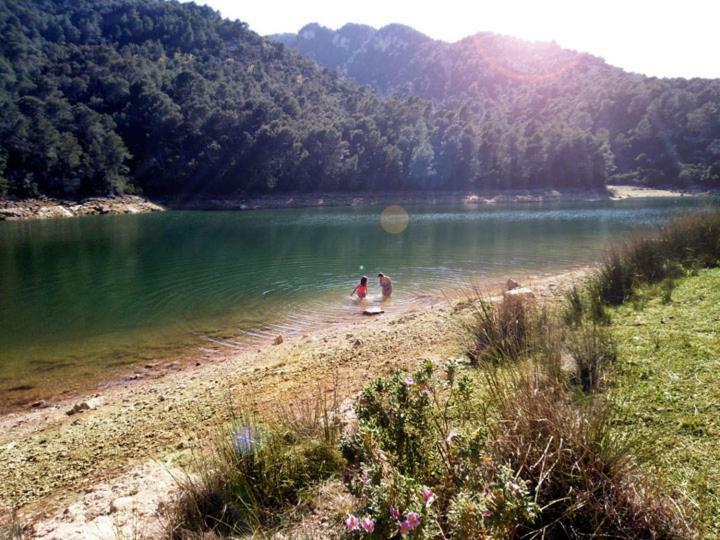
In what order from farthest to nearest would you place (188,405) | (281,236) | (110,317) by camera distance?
1. (281,236)
2. (110,317)
3. (188,405)

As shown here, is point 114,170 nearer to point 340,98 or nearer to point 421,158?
point 421,158

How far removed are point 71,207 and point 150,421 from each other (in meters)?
57.9

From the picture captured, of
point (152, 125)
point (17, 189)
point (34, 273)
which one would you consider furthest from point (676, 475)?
point (152, 125)

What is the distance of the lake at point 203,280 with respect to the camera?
33.9 feet

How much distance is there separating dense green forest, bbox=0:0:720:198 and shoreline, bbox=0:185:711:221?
2.92 metres

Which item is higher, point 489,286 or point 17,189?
point 17,189

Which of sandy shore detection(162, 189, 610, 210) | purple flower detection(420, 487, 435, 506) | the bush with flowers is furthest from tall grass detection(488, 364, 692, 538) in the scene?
sandy shore detection(162, 189, 610, 210)

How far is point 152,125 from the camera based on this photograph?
74.3 meters

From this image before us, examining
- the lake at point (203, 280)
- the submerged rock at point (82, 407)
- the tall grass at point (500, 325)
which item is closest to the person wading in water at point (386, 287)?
the lake at point (203, 280)

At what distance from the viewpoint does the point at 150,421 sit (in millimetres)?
6121

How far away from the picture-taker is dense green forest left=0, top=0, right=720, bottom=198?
6350 centimetres

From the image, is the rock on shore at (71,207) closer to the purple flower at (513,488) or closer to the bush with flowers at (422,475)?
the bush with flowers at (422,475)

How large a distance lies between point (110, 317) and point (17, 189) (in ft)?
175

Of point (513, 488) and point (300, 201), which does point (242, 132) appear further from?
point (513, 488)
